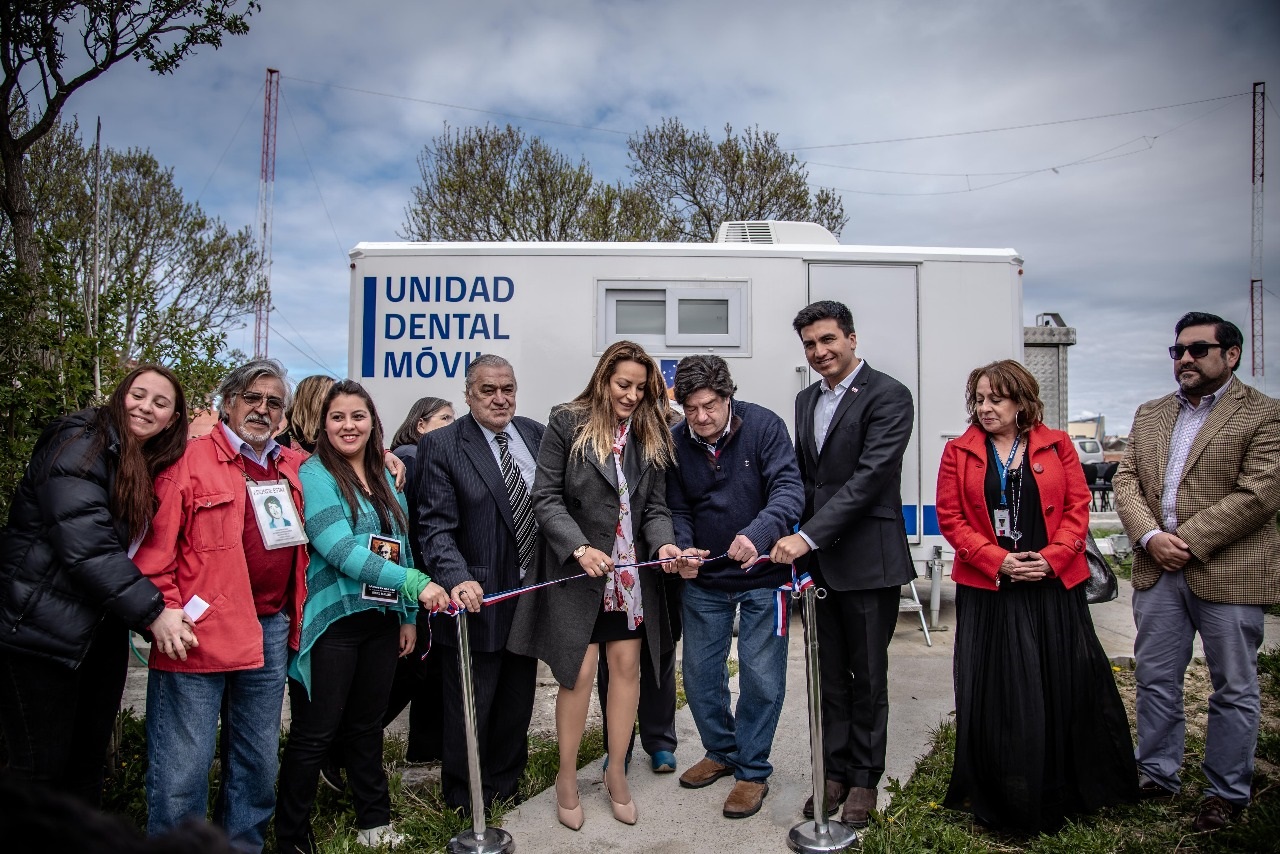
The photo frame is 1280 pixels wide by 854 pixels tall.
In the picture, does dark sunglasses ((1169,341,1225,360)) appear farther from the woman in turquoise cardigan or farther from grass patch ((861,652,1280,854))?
the woman in turquoise cardigan

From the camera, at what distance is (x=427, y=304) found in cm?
599

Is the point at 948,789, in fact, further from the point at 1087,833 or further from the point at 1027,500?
the point at 1027,500

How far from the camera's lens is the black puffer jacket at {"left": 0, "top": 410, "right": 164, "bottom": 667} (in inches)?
94.7

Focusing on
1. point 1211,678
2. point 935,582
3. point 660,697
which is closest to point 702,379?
point 660,697

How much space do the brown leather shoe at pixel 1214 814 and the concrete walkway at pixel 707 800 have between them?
1097 millimetres

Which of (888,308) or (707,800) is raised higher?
(888,308)

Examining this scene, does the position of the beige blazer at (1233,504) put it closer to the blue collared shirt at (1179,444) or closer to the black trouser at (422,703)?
the blue collared shirt at (1179,444)

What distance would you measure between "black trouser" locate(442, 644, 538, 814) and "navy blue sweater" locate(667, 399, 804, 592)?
0.85m

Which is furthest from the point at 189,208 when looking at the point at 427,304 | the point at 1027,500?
the point at 1027,500

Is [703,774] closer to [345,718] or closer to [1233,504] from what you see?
[345,718]

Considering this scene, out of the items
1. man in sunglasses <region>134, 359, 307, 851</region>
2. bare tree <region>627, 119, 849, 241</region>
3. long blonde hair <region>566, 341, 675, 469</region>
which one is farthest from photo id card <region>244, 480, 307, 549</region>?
bare tree <region>627, 119, 849, 241</region>

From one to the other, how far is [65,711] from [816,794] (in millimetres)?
2481

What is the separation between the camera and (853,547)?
334cm

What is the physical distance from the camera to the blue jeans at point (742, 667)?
134 inches
